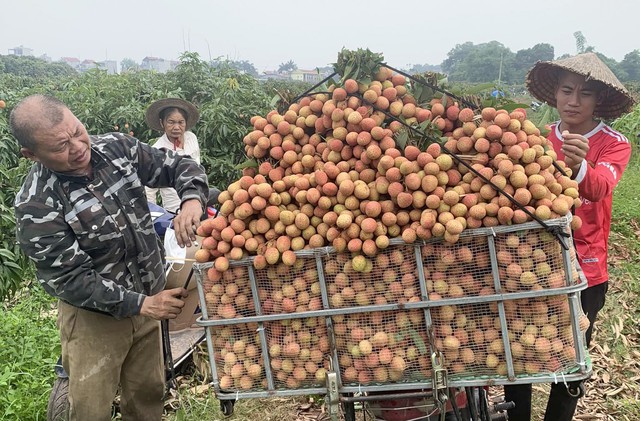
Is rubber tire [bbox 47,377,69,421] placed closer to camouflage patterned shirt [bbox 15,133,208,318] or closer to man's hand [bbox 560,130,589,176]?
camouflage patterned shirt [bbox 15,133,208,318]

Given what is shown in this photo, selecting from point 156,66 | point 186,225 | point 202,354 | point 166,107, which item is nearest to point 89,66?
point 156,66

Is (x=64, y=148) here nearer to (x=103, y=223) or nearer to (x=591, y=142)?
(x=103, y=223)

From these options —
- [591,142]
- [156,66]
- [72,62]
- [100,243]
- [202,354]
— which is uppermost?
[72,62]

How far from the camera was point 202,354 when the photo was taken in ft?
13.3

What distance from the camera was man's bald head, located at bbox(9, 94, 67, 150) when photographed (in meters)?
2.27

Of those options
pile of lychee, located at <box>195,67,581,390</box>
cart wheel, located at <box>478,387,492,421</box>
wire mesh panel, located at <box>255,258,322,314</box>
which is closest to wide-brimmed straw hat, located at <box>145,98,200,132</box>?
pile of lychee, located at <box>195,67,581,390</box>

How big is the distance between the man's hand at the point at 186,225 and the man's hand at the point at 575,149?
5.63 ft

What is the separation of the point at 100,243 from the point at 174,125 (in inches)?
132

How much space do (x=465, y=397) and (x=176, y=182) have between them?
5.94 ft

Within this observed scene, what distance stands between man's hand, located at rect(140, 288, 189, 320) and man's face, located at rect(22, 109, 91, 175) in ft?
2.44

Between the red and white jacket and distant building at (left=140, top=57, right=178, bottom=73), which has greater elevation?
distant building at (left=140, top=57, right=178, bottom=73)

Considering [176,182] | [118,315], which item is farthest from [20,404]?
[176,182]

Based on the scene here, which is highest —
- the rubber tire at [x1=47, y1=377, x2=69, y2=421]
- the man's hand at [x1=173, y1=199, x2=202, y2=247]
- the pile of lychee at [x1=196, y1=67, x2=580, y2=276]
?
the pile of lychee at [x1=196, y1=67, x2=580, y2=276]

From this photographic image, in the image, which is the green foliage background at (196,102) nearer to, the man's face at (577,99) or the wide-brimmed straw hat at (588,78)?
the wide-brimmed straw hat at (588,78)
